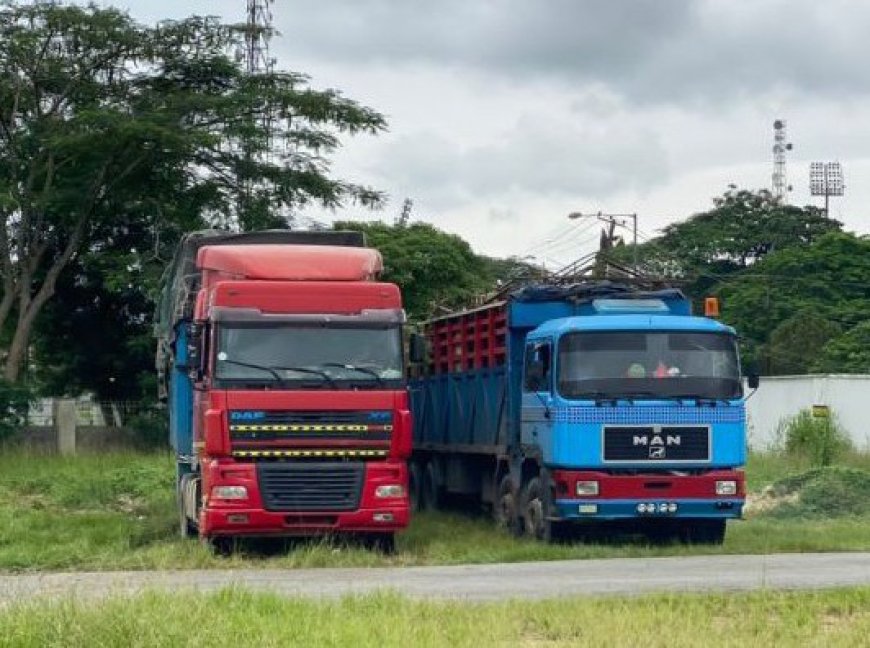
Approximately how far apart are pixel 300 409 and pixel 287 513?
4.21ft

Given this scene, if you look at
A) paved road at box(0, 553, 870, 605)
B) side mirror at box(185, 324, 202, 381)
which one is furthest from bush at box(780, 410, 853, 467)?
side mirror at box(185, 324, 202, 381)

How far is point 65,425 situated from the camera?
39906 millimetres

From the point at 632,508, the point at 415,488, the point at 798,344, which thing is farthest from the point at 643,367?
the point at 798,344

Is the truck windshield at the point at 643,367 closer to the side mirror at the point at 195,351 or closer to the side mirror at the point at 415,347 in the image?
the side mirror at the point at 415,347

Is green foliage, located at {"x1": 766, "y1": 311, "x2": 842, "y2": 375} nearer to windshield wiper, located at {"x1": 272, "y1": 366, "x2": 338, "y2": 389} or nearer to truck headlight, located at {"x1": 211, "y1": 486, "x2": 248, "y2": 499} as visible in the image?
windshield wiper, located at {"x1": 272, "y1": 366, "x2": 338, "y2": 389}

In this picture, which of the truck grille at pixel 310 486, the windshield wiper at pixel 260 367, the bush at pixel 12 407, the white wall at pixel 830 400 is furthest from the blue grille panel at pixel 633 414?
the white wall at pixel 830 400

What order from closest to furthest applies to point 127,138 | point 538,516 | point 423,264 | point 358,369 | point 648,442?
1. point 358,369
2. point 648,442
3. point 538,516
4. point 127,138
5. point 423,264

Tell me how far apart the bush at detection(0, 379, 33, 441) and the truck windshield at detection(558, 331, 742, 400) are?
879 inches

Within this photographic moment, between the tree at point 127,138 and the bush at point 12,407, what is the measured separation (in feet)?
6.33

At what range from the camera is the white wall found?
1841 inches

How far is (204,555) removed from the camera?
19.8 metres

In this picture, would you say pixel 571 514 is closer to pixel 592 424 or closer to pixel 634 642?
pixel 592 424

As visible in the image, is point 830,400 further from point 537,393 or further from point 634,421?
point 634,421

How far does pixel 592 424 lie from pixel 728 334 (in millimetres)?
2138
